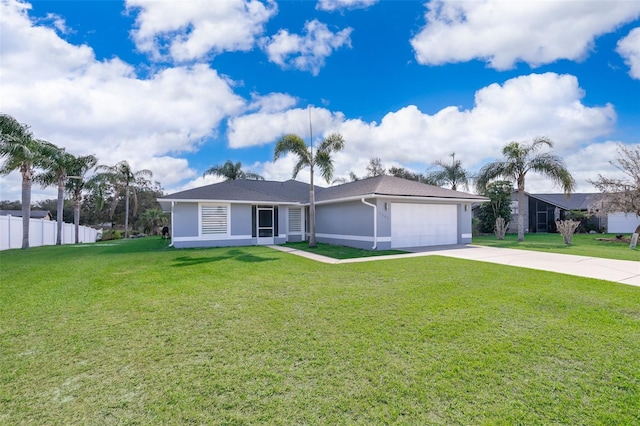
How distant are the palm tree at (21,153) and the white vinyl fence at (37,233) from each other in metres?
0.97

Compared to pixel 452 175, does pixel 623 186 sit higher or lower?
lower

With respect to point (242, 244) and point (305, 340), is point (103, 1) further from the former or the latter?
point (305, 340)

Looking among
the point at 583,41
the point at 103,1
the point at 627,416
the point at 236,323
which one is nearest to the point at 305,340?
the point at 236,323

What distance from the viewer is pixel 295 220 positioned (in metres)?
20.0

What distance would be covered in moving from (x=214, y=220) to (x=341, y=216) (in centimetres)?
718

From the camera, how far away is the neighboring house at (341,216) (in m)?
14.6

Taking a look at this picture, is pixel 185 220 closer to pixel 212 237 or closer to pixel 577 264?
pixel 212 237

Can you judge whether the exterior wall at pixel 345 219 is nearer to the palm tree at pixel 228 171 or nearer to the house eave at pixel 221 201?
the house eave at pixel 221 201

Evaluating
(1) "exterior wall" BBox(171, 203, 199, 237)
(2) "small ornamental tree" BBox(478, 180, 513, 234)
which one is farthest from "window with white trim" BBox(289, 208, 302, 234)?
(2) "small ornamental tree" BBox(478, 180, 513, 234)

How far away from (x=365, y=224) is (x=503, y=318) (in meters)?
10.2

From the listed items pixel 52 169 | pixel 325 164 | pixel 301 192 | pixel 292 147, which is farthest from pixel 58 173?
pixel 325 164

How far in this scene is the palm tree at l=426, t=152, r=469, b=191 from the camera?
2698cm

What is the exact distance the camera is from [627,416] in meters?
2.54

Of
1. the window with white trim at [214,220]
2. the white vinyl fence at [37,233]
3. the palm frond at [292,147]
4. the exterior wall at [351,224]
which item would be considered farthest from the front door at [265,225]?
the white vinyl fence at [37,233]
